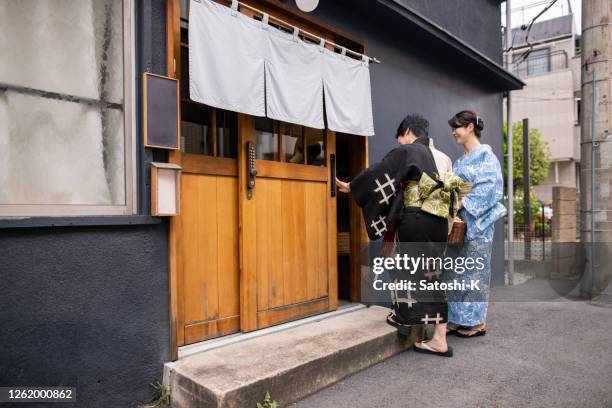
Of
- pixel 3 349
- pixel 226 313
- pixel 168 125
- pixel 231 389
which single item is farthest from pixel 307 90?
pixel 3 349

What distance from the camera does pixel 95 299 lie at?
2.62 m

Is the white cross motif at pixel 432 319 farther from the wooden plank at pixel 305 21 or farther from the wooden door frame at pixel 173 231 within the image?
the wooden plank at pixel 305 21

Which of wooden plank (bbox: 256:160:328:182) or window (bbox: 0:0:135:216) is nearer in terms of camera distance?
window (bbox: 0:0:135:216)

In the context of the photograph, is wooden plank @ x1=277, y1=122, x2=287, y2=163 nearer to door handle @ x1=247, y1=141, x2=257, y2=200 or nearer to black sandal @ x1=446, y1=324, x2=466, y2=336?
door handle @ x1=247, y1=141, x2=257, y2=200

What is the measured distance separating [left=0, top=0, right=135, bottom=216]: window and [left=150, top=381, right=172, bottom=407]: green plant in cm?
125

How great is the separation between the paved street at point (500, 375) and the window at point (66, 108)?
2099mm

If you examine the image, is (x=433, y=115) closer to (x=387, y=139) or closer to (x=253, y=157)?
(x=387, y=139)

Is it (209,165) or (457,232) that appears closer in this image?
(209,165)

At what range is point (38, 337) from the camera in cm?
241

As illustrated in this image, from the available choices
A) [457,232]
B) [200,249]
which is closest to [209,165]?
[200,249]

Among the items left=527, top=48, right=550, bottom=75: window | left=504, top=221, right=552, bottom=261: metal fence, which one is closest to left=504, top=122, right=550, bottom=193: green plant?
left=527, top=48, right=550, bottom=75: window

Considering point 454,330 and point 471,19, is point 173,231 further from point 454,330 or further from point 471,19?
point 471,19

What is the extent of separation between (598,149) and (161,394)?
6.86m

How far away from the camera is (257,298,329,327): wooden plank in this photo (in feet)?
12.6
